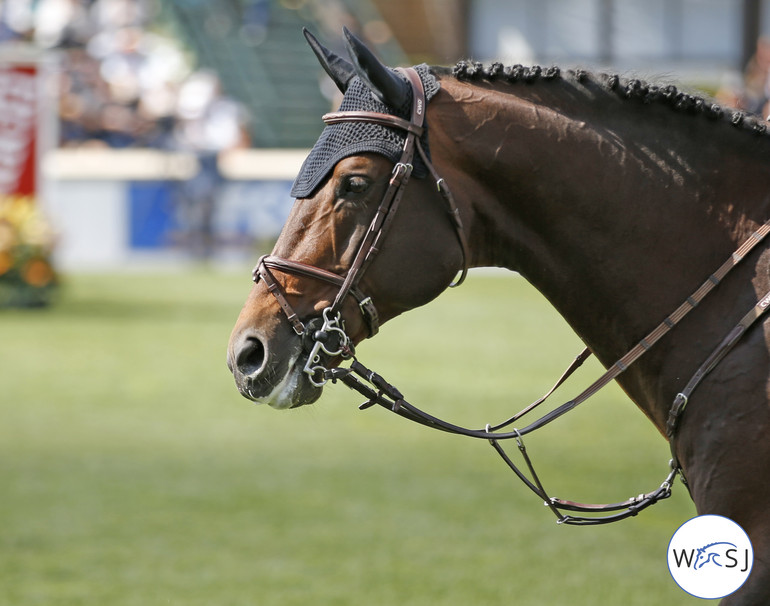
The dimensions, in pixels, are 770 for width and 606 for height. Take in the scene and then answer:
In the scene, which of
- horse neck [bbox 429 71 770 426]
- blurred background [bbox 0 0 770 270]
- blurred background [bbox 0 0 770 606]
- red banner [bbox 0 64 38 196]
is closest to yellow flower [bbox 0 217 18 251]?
blurred background [bbox 0 0 770 606]

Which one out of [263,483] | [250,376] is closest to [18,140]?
[263,483]

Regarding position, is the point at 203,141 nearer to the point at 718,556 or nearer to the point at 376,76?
the point at 376,76

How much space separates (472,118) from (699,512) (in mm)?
1108

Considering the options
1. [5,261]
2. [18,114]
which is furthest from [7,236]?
[18,114]

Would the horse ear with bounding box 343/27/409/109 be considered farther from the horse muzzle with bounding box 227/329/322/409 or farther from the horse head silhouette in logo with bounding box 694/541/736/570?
the horse head silhouette in logo with bounding box 694/541/736/570

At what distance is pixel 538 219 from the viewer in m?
2.86

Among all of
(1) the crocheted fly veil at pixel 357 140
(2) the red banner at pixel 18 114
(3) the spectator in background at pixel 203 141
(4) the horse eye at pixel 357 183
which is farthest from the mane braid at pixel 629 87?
(3) the spectator in background at pixel 203 141

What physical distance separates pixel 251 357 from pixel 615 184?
1.01m

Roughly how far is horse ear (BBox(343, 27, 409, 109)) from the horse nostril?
672 mm

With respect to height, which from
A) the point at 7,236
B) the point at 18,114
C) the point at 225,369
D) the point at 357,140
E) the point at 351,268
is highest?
the point at 18,114

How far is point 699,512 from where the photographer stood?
266cm

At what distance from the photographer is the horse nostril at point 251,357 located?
2.73 meters

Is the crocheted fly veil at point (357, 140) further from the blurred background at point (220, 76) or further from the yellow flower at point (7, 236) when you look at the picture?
the yellow flower at point (7, 236)

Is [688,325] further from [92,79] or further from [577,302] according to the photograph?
[92,79]
